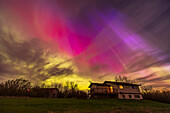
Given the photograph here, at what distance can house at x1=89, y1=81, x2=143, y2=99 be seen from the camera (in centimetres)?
3519

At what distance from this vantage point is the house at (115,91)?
35188mm

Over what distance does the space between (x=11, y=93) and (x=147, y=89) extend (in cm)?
9167

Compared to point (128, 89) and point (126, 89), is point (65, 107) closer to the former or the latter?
point (126, 89)

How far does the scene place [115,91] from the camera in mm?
36156

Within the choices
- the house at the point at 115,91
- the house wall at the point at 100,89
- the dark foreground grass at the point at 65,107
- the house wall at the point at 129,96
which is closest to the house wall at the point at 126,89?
the house at the point at 115,91

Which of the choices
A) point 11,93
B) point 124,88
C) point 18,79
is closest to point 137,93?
point 124,88

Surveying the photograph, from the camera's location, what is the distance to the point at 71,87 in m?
63.5

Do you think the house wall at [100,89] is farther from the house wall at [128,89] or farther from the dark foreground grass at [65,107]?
the dark foreground grass at [65,107]

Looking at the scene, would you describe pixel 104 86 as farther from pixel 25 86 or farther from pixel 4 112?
pixel 25 86

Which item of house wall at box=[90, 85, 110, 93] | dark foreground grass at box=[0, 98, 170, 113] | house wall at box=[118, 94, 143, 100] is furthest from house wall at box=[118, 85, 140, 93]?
dark foreground grass at box=[0, 98, 170, 113]

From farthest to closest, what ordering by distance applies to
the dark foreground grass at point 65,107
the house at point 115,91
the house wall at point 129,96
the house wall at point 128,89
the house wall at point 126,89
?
Result: the house wall at point 128,89 → the house wall at point 126,89 → the house at point 115,91 → the house wall at point 129,96 → the dark foreground grass at point 65,107

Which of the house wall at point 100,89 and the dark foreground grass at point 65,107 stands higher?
the house wall at point 100,89

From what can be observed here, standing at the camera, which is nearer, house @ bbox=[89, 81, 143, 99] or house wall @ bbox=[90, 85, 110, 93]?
house @ bbox=[89, 81, 143, 99]

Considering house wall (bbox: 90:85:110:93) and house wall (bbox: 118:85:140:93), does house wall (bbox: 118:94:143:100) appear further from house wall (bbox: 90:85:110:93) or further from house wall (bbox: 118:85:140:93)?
house wall (bbox: 90:85:110:93)
